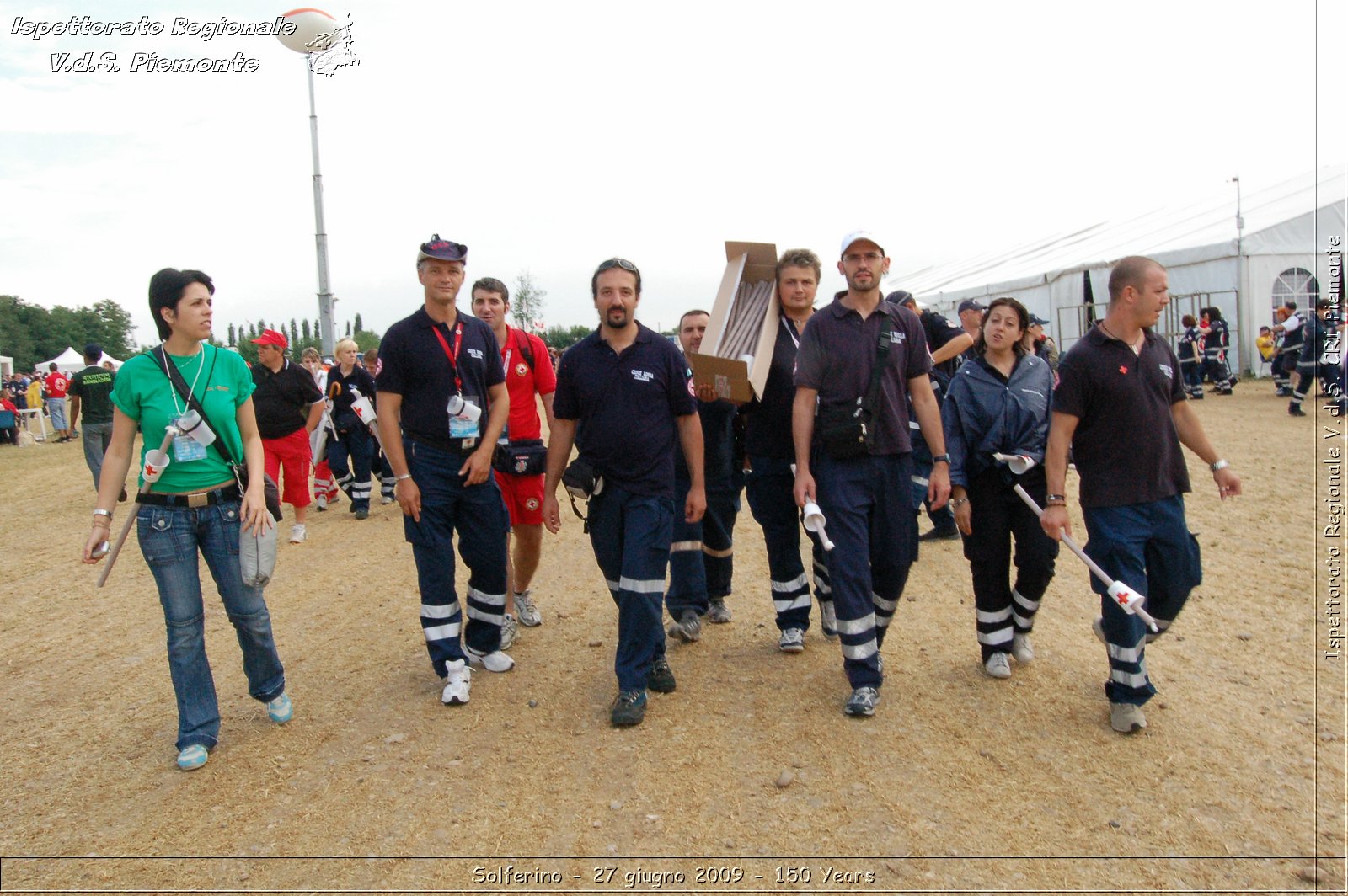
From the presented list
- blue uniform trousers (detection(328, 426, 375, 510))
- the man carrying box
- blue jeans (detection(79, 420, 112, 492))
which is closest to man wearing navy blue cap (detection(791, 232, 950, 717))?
the man carrying box

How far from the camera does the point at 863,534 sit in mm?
4352

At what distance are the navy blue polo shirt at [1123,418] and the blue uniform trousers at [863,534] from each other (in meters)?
0.82

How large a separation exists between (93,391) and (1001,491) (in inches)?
448

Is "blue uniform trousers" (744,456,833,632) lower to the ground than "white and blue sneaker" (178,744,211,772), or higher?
higher

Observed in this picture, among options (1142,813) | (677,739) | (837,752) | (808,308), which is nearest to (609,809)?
(677,739)

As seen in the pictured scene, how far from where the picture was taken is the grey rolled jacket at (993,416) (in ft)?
15.3

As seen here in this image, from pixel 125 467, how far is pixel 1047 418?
14.7ft

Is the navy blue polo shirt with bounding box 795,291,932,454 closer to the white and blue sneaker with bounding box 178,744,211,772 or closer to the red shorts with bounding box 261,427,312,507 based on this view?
the white and blue sneaker with bounding box 178,744,211,772

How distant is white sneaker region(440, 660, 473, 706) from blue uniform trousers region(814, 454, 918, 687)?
1.94m

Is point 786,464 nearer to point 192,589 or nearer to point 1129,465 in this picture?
point 1129,465

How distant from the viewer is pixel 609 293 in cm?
445

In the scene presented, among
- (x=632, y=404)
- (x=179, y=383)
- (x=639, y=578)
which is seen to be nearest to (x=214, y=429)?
(x=179, y=383)

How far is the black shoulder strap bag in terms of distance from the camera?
4.08 metres

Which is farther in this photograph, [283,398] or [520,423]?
[283,398]
